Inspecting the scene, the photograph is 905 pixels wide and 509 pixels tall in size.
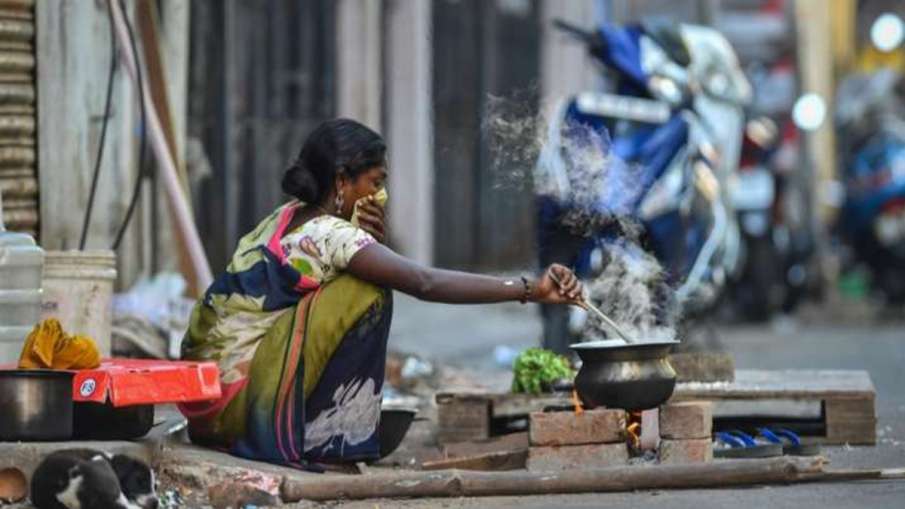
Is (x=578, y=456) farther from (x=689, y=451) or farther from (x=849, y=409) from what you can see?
(x=849, y=409)

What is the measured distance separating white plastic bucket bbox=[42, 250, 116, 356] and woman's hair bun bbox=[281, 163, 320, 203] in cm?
139

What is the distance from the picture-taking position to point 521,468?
7156mm

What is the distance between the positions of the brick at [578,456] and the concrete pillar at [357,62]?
289 inches

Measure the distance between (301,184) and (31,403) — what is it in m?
1.16

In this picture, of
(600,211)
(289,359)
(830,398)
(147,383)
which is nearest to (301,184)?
(289,359)

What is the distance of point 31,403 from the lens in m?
6.40

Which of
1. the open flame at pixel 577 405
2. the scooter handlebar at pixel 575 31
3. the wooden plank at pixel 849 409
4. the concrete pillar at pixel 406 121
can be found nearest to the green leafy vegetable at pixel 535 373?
the open flame at pixel 577 405

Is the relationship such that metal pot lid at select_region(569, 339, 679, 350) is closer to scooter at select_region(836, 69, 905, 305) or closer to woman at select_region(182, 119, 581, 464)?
woman at select_region(182, 119, 581, 464)

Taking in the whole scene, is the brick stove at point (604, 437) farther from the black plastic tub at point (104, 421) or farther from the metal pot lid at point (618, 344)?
the black plastic tub at point (104, 421)

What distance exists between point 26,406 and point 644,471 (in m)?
1.82

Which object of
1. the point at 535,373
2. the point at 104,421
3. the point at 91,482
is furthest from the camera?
the point at 535,373

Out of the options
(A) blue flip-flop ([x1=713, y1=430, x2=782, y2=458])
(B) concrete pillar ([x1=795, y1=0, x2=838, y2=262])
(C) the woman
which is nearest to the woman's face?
(C) the woman

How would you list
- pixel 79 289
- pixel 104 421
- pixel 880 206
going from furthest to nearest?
1. pixel 880 206
2. pixel 79 289
3. pixel 104 421

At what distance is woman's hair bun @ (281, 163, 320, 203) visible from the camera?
701 centimetres
